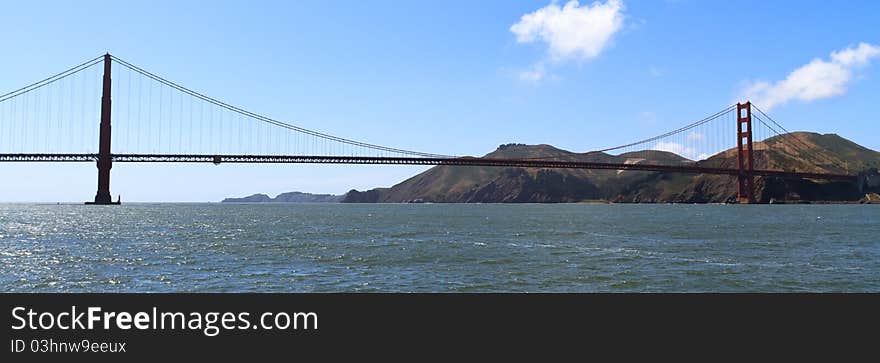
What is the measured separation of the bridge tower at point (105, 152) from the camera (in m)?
107

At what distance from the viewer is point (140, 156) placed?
102 metres
